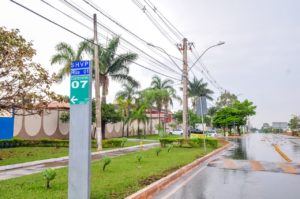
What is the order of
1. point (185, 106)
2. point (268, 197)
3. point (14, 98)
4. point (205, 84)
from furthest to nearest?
point (205, 84), point (185, 106), point (14, 98), point (268, 197)

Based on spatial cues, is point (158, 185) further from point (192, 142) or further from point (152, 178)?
point (192, 142)

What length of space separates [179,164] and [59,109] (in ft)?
78.4

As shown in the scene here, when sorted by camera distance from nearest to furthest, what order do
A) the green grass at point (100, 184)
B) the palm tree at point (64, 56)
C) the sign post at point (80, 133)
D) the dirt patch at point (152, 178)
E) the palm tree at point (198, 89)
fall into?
the sign post at point (80, 133) < the green grass at point (100, 184) < the dirt patch at point (152, 178) < the palm tree at point (64, 56) < the palm tree at point (198, 89)

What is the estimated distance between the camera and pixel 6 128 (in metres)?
27.7

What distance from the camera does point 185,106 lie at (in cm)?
2961

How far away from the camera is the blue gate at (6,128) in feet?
89.3

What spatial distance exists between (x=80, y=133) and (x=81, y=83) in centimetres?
101

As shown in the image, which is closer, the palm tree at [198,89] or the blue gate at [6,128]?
the blue gate at [6,128]

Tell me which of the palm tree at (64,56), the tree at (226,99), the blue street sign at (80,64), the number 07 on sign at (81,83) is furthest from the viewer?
the tree at (226,99)

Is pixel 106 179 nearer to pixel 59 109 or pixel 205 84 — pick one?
pixel 59 109

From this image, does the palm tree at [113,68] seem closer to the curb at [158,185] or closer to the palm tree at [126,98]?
the palm tree at [126,98]

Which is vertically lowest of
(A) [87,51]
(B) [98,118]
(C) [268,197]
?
(C) [268,197]

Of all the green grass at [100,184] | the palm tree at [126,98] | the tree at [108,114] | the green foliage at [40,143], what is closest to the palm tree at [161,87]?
the palm tree at [126,98]

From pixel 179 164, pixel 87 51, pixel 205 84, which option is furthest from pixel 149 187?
pixel 205 84
